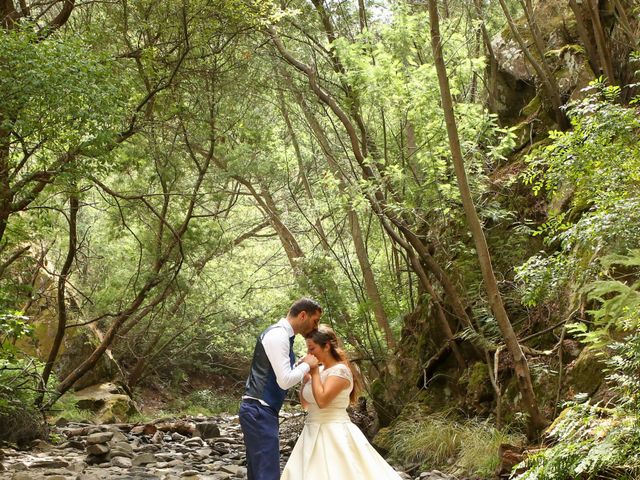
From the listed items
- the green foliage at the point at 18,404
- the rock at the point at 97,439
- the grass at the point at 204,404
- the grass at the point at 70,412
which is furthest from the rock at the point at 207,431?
the grass at the point at 204,404

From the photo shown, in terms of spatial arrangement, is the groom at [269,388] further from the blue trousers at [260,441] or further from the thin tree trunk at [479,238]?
the thin tree trunk at [479,238]

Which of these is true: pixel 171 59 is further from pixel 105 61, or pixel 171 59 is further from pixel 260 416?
pixel 260 416

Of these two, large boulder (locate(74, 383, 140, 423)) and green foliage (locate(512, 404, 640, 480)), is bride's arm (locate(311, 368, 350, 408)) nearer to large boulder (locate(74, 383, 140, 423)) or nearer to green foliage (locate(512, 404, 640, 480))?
green foliage (locate(512, 404, 640, 480))

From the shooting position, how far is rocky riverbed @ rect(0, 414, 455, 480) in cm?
976

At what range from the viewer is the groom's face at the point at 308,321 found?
5586mm

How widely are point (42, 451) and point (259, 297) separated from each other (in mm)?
11742

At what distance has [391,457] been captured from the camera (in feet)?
38.1

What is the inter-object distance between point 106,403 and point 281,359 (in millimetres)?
13429

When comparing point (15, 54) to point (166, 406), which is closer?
point (15, 54)

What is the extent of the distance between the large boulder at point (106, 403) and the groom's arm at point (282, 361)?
40.0ft

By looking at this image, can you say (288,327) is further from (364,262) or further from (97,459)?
(364,262)

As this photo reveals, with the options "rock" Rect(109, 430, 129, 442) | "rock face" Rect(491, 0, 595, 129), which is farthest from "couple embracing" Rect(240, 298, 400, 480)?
"rock face" Rect(491, 0, 595, 129)

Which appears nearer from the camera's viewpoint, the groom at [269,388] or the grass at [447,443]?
the groom at [269,388]

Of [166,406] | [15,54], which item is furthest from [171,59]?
[166,406]
